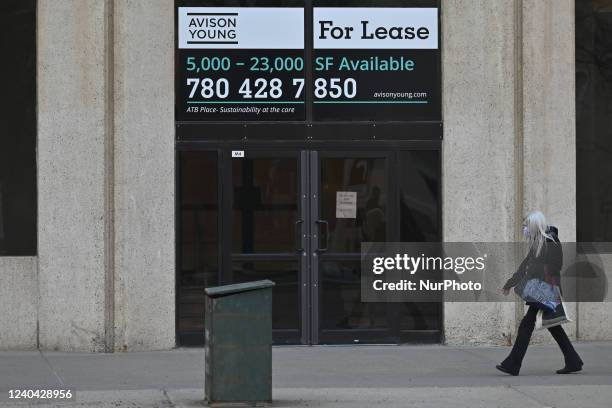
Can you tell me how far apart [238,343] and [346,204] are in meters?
4.53

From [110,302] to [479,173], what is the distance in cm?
468

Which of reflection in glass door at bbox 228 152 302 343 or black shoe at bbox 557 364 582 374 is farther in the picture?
reflection in glass door at bbox 228 152 302 343

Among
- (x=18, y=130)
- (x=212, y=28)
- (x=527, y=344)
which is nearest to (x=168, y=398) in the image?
(x=527, y=344)

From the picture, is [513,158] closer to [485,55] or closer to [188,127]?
[485,55]

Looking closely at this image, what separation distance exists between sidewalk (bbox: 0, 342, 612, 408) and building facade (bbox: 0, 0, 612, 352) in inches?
17.1

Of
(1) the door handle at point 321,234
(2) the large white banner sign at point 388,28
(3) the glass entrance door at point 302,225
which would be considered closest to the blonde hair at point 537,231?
(3) the glass entrance door at point 302,225

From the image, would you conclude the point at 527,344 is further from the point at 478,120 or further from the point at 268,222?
the point at 268,222

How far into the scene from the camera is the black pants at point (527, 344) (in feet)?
36.9

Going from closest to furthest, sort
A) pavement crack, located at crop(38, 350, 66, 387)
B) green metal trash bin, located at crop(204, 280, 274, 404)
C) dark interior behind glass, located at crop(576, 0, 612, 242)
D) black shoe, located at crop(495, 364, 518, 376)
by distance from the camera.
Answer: green metal trash bin, located at crop(204, 280, 274, 404) < pavement crack, located at crop(38, 350, 66, 387) < black shoe, located at crop(495, 364, 518, 376) < dark interior behind glass, located at crop(576, 0, 612, 242)

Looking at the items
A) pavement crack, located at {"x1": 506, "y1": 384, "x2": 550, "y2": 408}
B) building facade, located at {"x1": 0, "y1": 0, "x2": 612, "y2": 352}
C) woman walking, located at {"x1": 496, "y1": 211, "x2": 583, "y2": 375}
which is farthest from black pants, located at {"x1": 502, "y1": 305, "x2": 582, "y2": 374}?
building facade, located at {"x1": 0, "y1": 0, "x2": 612, "y2": 352}

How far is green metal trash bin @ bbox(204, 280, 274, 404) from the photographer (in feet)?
30.7

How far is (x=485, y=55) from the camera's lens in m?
13.7

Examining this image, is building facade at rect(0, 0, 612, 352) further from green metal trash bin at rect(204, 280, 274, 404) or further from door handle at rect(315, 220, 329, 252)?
green metal trash bin at rect(204, 280, 274, 404)

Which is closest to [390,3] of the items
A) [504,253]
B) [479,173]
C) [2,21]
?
[479,173]
